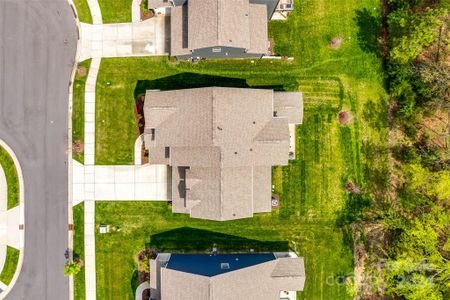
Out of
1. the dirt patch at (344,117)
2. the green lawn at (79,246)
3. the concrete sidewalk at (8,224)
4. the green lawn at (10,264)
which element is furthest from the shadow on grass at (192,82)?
the green lawn at (10,264)

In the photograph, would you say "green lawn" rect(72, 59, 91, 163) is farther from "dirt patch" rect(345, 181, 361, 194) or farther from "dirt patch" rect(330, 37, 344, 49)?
"dirt patch" rect(345, 181, 361, 194)

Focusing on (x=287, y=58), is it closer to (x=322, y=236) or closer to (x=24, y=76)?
(x=322, y=236)

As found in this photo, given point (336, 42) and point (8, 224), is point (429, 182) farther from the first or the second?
point (8, 224)

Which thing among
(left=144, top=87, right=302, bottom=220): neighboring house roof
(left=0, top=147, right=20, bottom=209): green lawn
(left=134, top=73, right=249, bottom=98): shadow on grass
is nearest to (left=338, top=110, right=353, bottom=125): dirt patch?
(left=144, top=87, right=302, bottom=220): neighboring house roof

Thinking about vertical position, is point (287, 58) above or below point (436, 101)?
above

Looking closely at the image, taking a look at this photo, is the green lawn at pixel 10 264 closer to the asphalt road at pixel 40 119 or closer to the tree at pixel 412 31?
the asphalt road at pixel 40 119

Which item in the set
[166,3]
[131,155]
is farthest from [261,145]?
[166,3]
